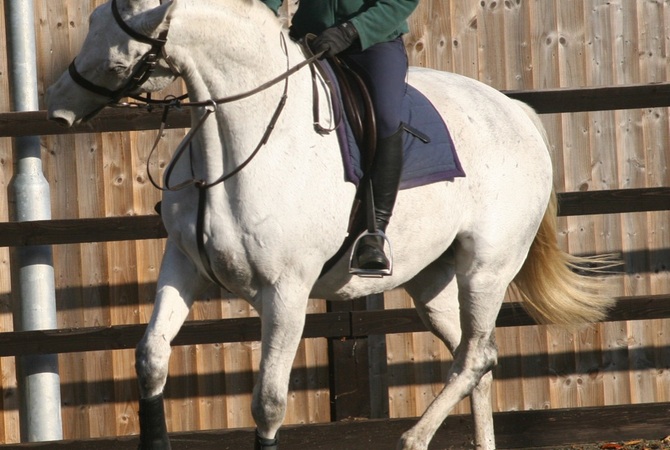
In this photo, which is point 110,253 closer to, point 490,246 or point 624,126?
point 490,246

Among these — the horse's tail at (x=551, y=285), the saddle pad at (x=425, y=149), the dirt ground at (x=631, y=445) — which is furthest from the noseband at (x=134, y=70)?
the dirt ground at (x=631, y=445)

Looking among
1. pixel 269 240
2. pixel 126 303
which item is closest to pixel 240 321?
pixel 126 303

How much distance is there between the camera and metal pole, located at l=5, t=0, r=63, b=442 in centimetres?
542

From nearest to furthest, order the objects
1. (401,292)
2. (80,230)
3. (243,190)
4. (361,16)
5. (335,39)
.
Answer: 1. (243,190)
2. (335,39)
3. (361,16)
4. (80,230)
5. (401,292)

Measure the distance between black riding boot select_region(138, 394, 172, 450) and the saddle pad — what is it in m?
1.27

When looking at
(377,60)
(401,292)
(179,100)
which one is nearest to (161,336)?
(179,100)

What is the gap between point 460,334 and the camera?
488cm

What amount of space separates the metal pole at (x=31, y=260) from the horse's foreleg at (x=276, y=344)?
2126 mm

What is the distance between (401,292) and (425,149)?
2.19 m

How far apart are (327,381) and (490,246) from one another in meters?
2.00

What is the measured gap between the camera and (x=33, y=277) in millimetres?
5422

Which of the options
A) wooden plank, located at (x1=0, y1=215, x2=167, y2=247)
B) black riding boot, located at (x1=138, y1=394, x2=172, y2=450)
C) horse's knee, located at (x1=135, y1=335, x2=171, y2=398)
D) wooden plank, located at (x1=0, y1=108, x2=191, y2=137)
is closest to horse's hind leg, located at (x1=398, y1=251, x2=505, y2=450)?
black riding boot, located at (x1=138, y1=394, x2=172, y2=450)

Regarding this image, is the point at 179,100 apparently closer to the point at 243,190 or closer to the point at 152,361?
the point at 243,190

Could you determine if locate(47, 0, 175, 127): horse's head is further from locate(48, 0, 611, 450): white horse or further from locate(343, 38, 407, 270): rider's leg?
locate(343, 38, 407, 270): rider's leg
